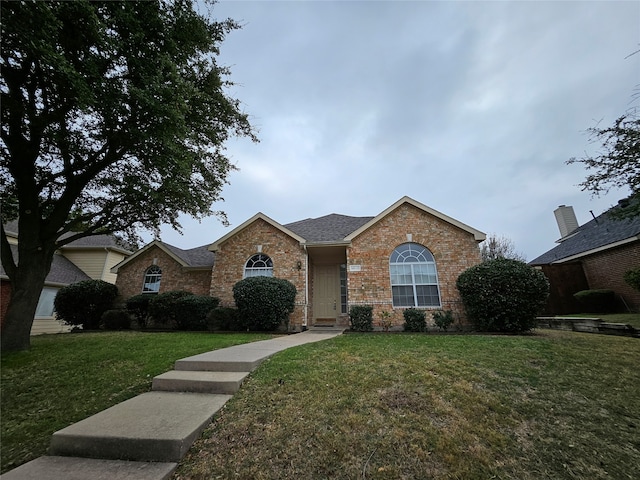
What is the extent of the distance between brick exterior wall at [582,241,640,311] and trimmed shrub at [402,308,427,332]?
30.1 ft

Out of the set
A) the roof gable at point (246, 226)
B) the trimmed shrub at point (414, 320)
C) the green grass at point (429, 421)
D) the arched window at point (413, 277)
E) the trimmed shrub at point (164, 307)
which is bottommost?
the green grass at point (429, 421)

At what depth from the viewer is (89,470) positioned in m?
2.16

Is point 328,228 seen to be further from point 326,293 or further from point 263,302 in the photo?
point 263,302

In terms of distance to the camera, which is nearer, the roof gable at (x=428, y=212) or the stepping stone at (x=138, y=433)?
the stepping stone at (x=138, y=433)

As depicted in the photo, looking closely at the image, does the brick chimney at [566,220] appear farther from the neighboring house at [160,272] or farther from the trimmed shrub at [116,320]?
the trimmed shrub at [116,320]

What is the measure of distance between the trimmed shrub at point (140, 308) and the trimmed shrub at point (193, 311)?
2.02 m

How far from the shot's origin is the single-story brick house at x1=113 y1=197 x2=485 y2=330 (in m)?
9.84

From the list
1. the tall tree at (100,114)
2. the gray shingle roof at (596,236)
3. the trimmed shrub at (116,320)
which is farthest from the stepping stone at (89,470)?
the gray shingle roof at (596,236)

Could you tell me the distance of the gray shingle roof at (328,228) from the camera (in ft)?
Answer: 37.4

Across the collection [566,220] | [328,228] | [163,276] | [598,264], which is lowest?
[163,276]

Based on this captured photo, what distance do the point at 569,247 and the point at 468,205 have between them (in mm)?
9385

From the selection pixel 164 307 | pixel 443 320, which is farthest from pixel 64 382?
pixel 443 320

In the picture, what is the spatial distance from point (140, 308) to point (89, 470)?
11101 millimetres

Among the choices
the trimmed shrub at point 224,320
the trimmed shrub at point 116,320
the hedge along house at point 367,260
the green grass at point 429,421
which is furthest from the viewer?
the trimmed shrub at point 116,320
